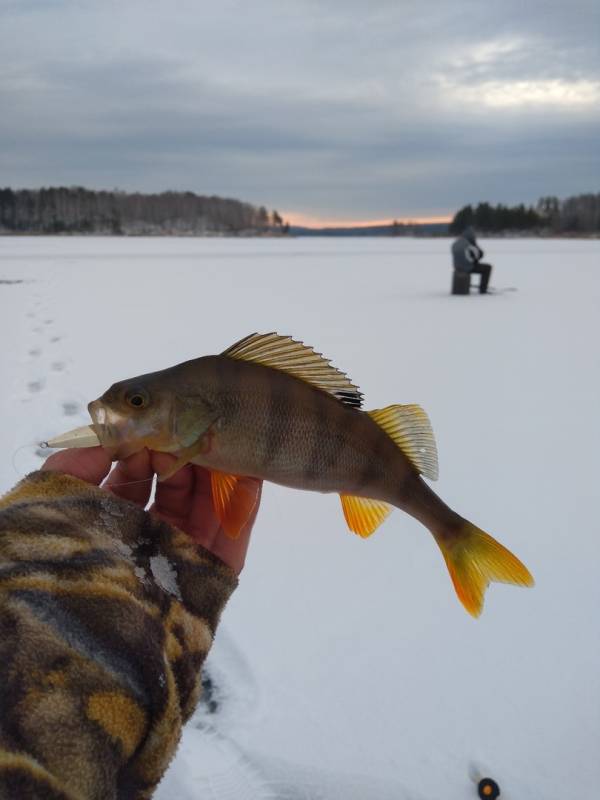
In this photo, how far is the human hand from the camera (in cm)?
186

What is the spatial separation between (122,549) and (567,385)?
18.3 ft

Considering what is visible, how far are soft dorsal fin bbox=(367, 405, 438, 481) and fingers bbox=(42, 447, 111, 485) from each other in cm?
69

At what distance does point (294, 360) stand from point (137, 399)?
383 mm

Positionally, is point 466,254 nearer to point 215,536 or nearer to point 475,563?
point 215,536

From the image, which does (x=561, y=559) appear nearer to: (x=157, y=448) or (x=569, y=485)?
(x=569, y=485)

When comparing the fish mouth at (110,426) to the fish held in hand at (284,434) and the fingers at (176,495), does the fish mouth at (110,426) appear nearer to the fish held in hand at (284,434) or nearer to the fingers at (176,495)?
the fish held in hand at (284,434)

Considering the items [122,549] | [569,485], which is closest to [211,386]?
[122,549]

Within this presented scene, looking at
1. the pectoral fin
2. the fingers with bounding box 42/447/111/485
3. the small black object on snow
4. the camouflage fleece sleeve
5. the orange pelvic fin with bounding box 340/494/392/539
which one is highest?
the pectoral fin

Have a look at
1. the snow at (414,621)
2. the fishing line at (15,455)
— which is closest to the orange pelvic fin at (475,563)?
the snow at (414,621)

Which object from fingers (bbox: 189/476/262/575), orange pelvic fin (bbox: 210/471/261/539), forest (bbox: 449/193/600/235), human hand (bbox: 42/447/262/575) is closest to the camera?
orange pelvic fin (bbox: 210/471/261/539)

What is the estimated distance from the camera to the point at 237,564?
81.2 inches

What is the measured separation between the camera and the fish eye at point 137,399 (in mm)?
1648

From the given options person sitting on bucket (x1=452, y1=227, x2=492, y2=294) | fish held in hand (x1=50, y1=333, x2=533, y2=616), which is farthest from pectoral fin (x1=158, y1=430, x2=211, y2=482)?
person sitting on bucket (x1=452, y1=227, x2=492, y2=294)

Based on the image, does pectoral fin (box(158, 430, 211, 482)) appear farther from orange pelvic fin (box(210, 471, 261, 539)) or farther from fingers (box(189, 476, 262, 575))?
fingers (box(189, 476, 262, 575))
